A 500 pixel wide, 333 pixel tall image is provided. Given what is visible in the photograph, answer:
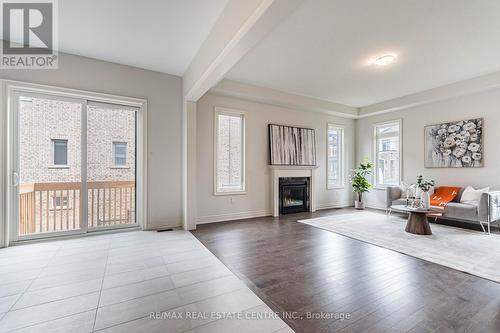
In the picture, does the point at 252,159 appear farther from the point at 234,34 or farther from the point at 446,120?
the point at 446,120

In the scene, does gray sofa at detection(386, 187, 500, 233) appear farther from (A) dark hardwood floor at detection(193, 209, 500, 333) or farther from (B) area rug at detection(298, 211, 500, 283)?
(A) dark hardwood floor at detection(193, 209, 500, 333)

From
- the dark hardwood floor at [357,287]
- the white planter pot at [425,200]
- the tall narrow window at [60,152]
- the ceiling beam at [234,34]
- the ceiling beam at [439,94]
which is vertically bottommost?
the dark hardwood floor at [357,287]

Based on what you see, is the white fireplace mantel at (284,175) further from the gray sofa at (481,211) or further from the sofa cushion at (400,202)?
the gray sofa at (481,211)

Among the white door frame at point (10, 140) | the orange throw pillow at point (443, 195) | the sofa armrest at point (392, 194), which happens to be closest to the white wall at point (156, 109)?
the white door frame at point (10, 140)

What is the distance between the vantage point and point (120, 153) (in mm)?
4145

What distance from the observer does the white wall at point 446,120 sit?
4477 mm

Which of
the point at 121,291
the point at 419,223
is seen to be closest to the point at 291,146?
the point at 419,223

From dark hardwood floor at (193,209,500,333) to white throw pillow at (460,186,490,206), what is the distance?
2649 mm

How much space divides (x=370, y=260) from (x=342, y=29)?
2.99 metres

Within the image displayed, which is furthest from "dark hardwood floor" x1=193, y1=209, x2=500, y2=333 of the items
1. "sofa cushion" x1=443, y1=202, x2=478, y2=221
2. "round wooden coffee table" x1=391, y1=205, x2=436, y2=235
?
"sofa cushion" x1=443, y1=202, x2=478, y2=221

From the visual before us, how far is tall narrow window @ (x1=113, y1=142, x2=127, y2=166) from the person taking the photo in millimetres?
4102

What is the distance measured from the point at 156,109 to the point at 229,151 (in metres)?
1.75

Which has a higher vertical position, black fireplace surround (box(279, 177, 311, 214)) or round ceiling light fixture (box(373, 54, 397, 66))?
round ceiling light fixture (box(373, 54, 397, 66))

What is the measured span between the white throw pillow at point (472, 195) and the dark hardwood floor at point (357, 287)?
265 centimetres
